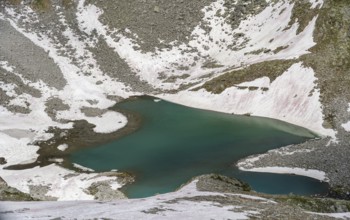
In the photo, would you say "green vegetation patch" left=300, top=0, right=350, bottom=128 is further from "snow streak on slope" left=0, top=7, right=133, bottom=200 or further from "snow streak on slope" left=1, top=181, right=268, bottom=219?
"snow streak on slope" left=1, top=181, right=268, bottom=219

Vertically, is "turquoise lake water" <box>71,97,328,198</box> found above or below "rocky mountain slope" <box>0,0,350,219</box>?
below

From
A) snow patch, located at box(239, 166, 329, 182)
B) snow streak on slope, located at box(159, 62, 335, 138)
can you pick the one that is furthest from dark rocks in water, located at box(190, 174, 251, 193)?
snow streak on slope, located at box(159, 62, 335, 138)

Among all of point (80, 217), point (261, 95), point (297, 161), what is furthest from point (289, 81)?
point (80, 217)

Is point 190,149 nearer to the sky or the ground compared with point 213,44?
nearer to the ground

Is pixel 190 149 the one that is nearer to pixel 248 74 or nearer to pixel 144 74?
pixel 248 74

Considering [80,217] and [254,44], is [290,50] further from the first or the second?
[80,217]

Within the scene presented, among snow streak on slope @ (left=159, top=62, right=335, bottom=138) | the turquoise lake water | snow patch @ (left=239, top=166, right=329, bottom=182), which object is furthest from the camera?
snow streak on slope @ (left=159, top=62, right=335, bottom=138)

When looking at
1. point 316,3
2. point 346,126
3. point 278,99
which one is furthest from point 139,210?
point 316,3
